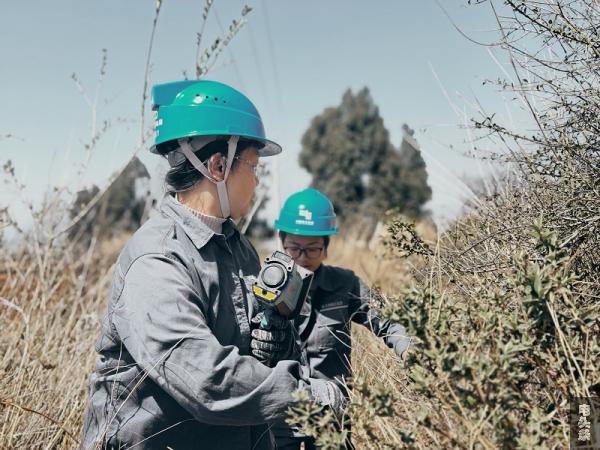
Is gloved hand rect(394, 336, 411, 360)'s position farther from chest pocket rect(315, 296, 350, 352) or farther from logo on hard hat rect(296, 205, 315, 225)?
logo on hard hat rect(296, 205, 315, 225)

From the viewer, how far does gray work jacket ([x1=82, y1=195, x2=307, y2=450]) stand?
2.01 m

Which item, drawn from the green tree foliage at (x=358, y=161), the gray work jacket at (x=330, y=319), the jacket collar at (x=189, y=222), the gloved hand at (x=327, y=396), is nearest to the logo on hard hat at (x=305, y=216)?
the gray work jacket at (x=330, y=319)

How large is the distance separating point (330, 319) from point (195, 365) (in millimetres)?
2016

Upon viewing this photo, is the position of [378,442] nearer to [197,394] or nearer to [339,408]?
[339,408]

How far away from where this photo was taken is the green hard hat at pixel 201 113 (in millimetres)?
2670

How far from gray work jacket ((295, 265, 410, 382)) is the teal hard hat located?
399mm

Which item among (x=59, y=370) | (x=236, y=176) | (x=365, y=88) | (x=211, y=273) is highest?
(x=365, y=88)

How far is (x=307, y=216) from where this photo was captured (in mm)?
4480

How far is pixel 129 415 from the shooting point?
233cm

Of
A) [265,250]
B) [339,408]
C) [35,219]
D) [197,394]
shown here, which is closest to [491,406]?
[339,408]

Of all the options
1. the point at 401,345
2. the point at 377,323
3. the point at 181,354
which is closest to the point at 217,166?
the point at 181,354

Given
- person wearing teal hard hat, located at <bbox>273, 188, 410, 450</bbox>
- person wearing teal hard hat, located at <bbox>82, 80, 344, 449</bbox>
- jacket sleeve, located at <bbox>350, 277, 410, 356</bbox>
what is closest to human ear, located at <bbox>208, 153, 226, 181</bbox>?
person wearing teal hard hat, located at <bbox>82, 80, 344, 449</bbox>

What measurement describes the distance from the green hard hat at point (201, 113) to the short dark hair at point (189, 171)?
2.6 inches

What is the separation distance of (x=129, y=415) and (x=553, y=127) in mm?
1946
